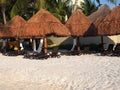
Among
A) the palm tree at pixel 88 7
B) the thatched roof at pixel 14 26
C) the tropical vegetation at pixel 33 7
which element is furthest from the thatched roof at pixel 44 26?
the palm tree at pixel 88 7

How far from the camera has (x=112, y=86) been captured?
468 inches

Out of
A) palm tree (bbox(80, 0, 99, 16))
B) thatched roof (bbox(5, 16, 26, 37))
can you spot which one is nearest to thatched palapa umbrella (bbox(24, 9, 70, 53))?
thatched roof (bbox(5, 16, 26, 37))

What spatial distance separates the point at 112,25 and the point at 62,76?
9.33 metres

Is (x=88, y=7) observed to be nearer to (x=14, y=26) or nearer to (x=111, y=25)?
(x=14, y=26)

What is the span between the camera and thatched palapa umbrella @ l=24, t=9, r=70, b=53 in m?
23.6

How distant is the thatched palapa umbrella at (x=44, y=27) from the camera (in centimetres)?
2356

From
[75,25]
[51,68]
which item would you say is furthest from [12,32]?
[51,68]

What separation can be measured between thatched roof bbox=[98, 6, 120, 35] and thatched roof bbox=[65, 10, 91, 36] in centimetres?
161

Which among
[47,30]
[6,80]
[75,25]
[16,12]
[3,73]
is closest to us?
[6,80]

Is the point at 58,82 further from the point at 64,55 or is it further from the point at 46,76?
the point at 64,55

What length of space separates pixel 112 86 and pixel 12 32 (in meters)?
16.2

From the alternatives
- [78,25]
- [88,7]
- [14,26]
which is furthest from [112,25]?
[88,7]

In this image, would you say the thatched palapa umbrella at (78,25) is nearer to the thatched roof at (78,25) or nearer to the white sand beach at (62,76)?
the thatched roof at (78,25)

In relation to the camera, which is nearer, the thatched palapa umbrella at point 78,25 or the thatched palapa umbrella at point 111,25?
the thatched palapa umbrella at point 111,25
